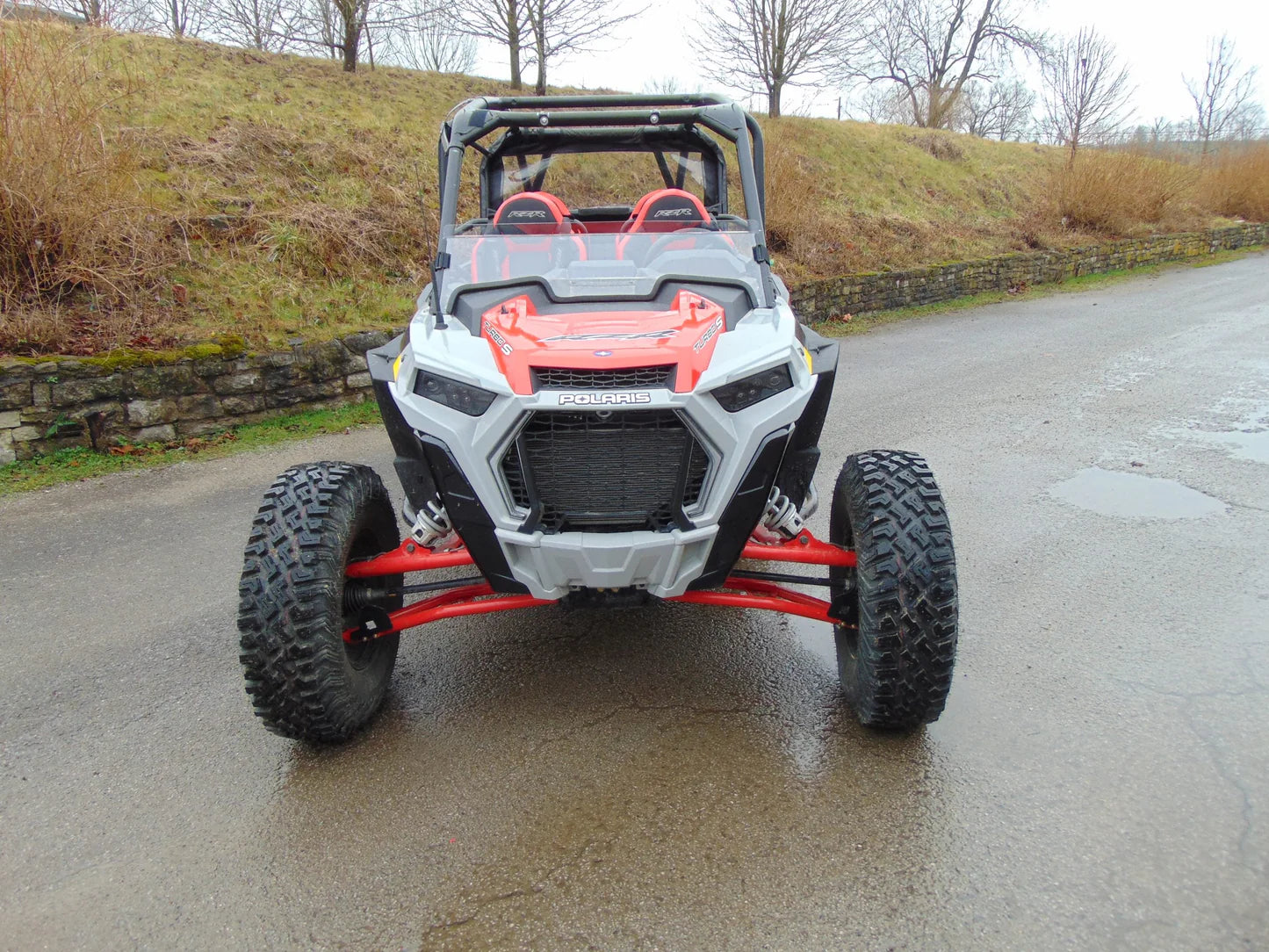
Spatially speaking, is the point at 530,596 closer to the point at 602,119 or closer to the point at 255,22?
the point at 602,119

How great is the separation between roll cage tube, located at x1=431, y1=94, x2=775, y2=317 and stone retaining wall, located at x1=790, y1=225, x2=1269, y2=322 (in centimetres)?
865

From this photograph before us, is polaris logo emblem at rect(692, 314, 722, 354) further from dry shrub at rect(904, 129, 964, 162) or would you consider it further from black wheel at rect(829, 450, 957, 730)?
dry shrub at rect(904, 129, 964, 162)

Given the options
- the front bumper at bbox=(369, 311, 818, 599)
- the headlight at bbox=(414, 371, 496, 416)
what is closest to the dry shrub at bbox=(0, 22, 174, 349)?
the headlight at bbox=(414, 371, 496, 416)

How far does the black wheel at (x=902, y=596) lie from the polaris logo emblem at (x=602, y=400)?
0.95 m

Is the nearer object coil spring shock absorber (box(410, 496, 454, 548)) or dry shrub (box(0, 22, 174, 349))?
coil spring shock absorber (box(410, 496, 454, 548))

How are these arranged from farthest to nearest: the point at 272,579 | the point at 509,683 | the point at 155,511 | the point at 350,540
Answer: the point at 155,511
the point at 509,683
the point at 350,540
the point at 272,579

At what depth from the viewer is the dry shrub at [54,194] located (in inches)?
259

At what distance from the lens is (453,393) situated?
107 inches

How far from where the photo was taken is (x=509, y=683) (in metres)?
3.47

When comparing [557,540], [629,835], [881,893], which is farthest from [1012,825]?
[557,540]

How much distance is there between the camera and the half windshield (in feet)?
11.0

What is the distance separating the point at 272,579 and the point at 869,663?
1983 mm

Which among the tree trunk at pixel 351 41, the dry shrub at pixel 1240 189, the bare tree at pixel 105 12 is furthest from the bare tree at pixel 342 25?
the dry shrub at pixel 1240 189

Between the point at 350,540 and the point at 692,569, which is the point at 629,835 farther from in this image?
the point at 350,540
